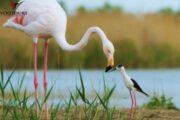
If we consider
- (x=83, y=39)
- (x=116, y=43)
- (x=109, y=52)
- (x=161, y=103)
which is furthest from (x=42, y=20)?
(x=116, y=43)

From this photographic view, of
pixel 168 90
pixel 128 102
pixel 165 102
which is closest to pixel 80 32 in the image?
pixel 168 90

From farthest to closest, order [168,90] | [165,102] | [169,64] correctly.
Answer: [169,64] < [168,90] < [165,102]

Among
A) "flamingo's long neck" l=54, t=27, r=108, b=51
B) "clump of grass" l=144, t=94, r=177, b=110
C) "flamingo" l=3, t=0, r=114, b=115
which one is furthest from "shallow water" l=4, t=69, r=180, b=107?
"flamingo's long neck" l=54, t=27, r=108, b=51

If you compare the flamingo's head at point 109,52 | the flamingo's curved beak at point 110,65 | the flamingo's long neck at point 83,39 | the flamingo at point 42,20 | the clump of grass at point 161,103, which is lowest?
the clump of grass at point 161,103

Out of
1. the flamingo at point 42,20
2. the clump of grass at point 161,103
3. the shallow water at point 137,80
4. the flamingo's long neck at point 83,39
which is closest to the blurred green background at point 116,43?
the shallow water at point 137,80

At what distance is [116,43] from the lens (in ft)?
69.1

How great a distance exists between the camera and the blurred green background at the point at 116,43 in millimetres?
19766

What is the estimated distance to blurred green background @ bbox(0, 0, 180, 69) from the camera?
778 inches

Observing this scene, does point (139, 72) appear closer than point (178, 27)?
Yes

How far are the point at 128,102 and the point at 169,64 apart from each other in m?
8.94

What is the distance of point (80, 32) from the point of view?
2100 cm

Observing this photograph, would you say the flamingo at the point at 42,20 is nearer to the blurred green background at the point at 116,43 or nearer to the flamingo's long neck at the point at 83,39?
the flamingo's long neck at the point at 83,39

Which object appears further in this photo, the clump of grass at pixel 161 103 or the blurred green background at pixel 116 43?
the blurred green background at pixel 116 43

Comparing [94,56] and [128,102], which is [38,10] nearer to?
[128,102]
